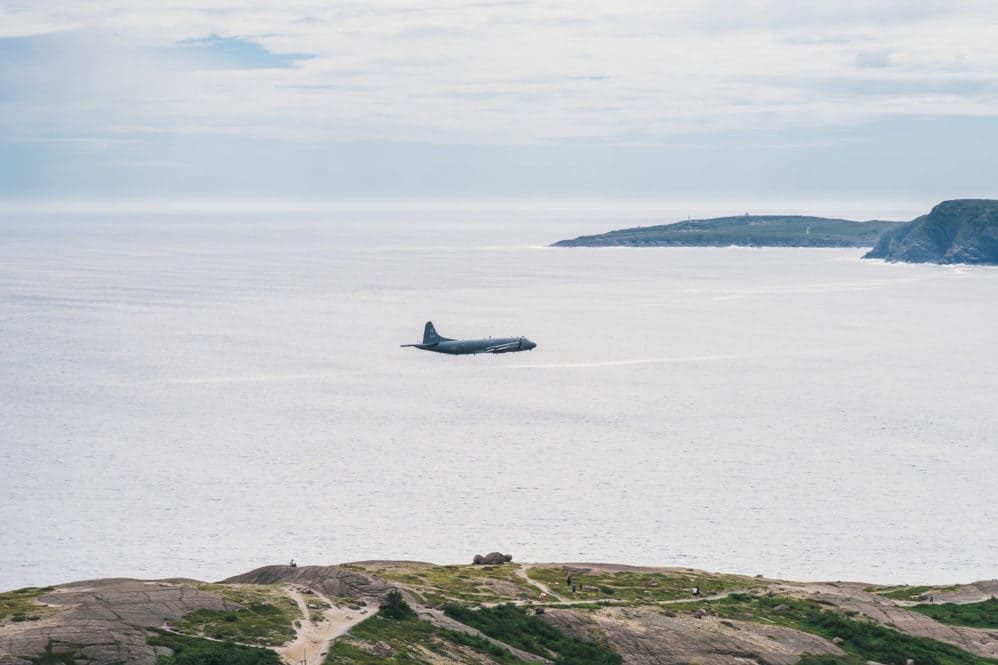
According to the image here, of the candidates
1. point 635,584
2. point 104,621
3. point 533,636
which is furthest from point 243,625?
point 635,584

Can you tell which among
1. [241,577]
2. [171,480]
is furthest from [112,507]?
[241,577]

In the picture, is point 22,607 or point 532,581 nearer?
point 22,607

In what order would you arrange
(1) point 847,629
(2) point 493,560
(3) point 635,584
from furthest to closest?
(2) point 493,560 → (3) point 635,584 → (1) point 847,629

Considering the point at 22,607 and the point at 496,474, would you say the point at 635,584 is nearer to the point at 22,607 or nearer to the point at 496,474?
the point at 22,607

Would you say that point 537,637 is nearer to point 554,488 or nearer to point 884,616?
point 884,616

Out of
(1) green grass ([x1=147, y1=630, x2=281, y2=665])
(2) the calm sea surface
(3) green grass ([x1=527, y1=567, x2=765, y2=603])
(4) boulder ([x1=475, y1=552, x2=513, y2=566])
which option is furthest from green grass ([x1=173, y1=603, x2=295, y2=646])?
(2) the calm sea surface

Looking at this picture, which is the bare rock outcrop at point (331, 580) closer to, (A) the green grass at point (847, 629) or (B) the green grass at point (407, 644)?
(B) the green grass at point (407, 644)
